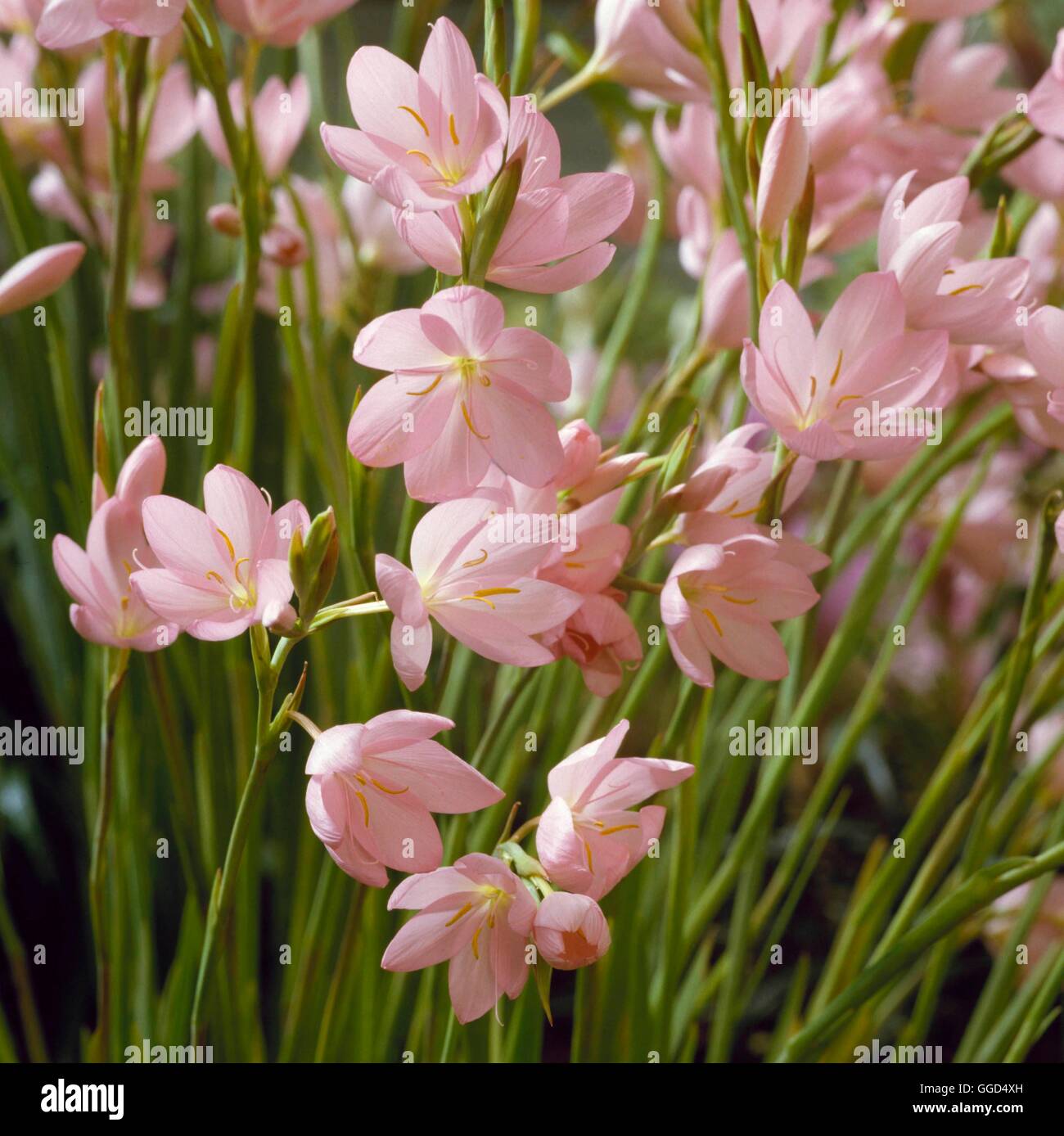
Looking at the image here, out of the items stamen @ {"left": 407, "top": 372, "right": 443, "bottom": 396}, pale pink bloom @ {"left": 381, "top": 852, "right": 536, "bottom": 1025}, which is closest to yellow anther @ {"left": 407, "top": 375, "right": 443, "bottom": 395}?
stamen @ {"left": 407, "top": 372, "right": 443, "bottom": 396}

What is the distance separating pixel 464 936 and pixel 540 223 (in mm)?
160

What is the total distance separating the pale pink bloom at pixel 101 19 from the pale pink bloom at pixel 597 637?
0.17 metres

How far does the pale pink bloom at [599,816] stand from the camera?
0.72ft

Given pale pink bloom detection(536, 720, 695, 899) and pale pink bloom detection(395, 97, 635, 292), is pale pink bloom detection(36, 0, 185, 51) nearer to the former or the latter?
pale pink bloom detection(395, 97, 635, 292)

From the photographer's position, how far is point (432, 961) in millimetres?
244

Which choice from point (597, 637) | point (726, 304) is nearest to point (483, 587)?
point (597, 637)

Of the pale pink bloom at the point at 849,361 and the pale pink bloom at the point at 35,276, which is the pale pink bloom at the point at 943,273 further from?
the pale pink bloom at the point at 35,276

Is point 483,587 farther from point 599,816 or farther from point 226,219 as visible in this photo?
point 226,219

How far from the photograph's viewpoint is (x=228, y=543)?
22cm

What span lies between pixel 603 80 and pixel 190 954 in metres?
0.33

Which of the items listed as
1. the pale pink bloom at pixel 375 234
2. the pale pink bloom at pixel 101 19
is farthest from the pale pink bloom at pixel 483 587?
the pale pink bloom at pixel 375 234

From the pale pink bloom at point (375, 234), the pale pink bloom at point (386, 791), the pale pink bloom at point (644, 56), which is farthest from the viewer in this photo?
the pale pink bloom at point (375, 234)
